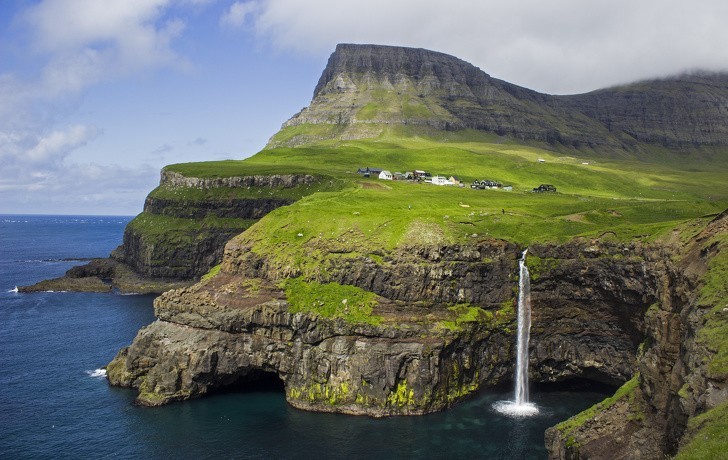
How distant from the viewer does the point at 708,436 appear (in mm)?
30484

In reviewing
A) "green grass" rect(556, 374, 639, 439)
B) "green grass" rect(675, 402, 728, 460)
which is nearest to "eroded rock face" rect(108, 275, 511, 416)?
"green grass" rect(556, 374, 639, 439)

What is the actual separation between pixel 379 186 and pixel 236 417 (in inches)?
2985

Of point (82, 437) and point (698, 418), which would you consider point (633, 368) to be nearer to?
point (698, 418)

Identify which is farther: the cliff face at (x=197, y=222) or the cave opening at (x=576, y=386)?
the cliff face at (x=197, y=222)

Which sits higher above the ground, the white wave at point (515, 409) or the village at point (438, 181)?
the village at point (438, 181)

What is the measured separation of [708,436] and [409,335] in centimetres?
4668

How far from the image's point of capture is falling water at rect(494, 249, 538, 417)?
2984 inches

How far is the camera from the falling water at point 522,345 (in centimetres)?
7580

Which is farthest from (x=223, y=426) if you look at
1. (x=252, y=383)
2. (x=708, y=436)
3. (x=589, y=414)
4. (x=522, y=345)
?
(x=708, y=436)

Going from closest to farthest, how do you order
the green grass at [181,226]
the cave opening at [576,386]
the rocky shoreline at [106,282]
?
the cave opening at [576,386] < the rocky shoreline at [106,282] < the green grass at [181,226]

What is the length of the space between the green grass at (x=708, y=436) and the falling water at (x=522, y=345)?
1688 inches

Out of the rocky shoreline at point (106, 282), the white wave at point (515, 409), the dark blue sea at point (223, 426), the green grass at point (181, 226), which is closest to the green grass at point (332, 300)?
the dark blue sea at point (223, 426)

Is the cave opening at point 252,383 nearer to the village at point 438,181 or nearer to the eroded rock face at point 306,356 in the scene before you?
the eroded rock face at point 306,356

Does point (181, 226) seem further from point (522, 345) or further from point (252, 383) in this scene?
point (522, 345)
